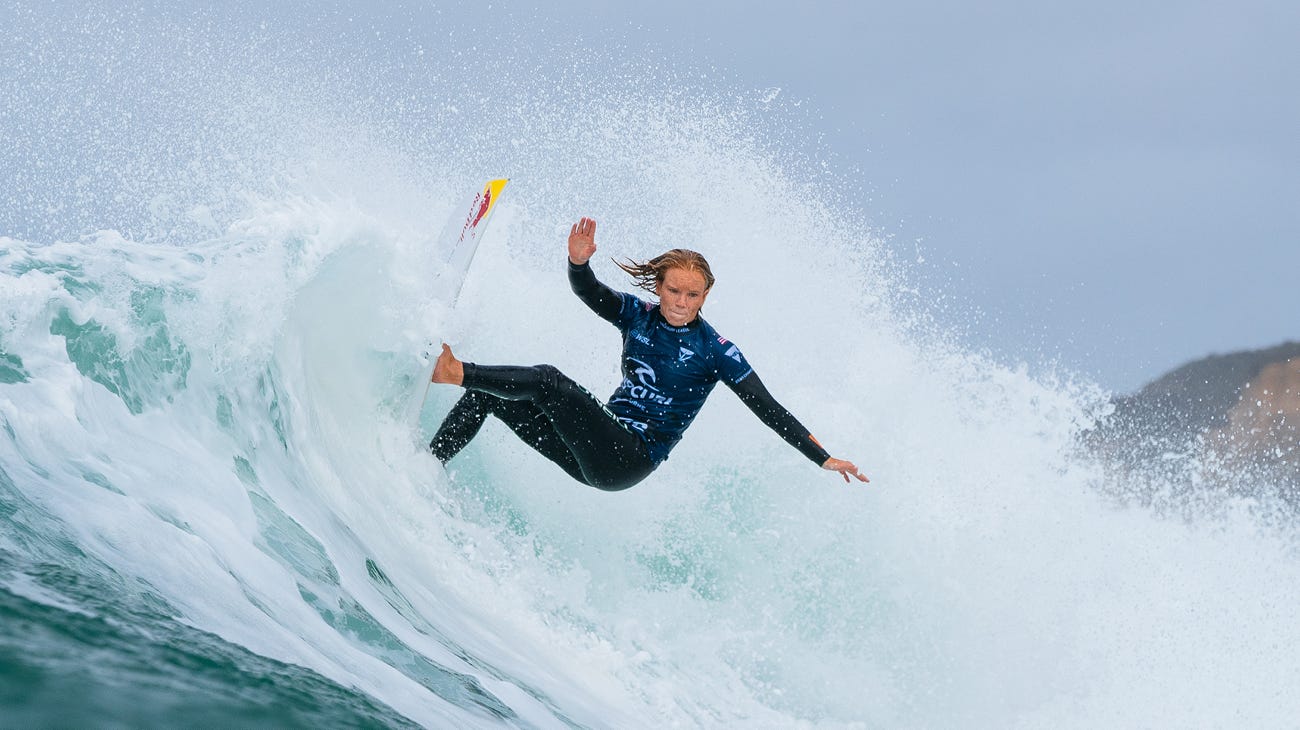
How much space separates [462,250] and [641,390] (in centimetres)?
138

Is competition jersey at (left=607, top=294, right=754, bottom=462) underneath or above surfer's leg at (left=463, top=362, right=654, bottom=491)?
above

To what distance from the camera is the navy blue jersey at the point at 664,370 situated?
4.42m

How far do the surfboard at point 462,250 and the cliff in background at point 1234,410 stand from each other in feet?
103

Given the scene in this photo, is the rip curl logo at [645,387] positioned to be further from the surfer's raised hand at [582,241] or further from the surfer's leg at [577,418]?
the surfer's raised hand at [582,241]

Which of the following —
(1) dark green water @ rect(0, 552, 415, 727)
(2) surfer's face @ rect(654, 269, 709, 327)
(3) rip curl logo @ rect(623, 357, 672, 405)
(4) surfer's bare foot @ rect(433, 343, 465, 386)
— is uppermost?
(2) surfer's face @ rect(654, 269, 709, 327)

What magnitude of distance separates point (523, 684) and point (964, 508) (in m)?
5.59

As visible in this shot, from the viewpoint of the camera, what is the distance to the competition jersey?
4.42 m

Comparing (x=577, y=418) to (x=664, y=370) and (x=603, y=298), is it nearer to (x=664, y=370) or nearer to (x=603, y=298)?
(x=664, y=370)

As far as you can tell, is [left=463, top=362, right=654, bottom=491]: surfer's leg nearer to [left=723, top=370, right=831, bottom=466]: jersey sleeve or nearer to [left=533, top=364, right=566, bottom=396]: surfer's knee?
[left=533, top=364, right=566, bottom=396]: surfer's knee

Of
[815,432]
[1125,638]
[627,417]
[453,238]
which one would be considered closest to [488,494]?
[453,238]

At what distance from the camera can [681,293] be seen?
430 centimetres

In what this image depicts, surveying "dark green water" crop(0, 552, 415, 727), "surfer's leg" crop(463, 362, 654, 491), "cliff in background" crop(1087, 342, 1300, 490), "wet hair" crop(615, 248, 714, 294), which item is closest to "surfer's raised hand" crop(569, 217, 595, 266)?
"wet hair" crop(615, 248, 714, 294)

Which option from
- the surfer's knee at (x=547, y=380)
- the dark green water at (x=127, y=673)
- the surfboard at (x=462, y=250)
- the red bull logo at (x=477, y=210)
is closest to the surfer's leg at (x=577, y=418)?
the surfer's knee at (x=547, y=380)

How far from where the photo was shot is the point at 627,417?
4.50m
